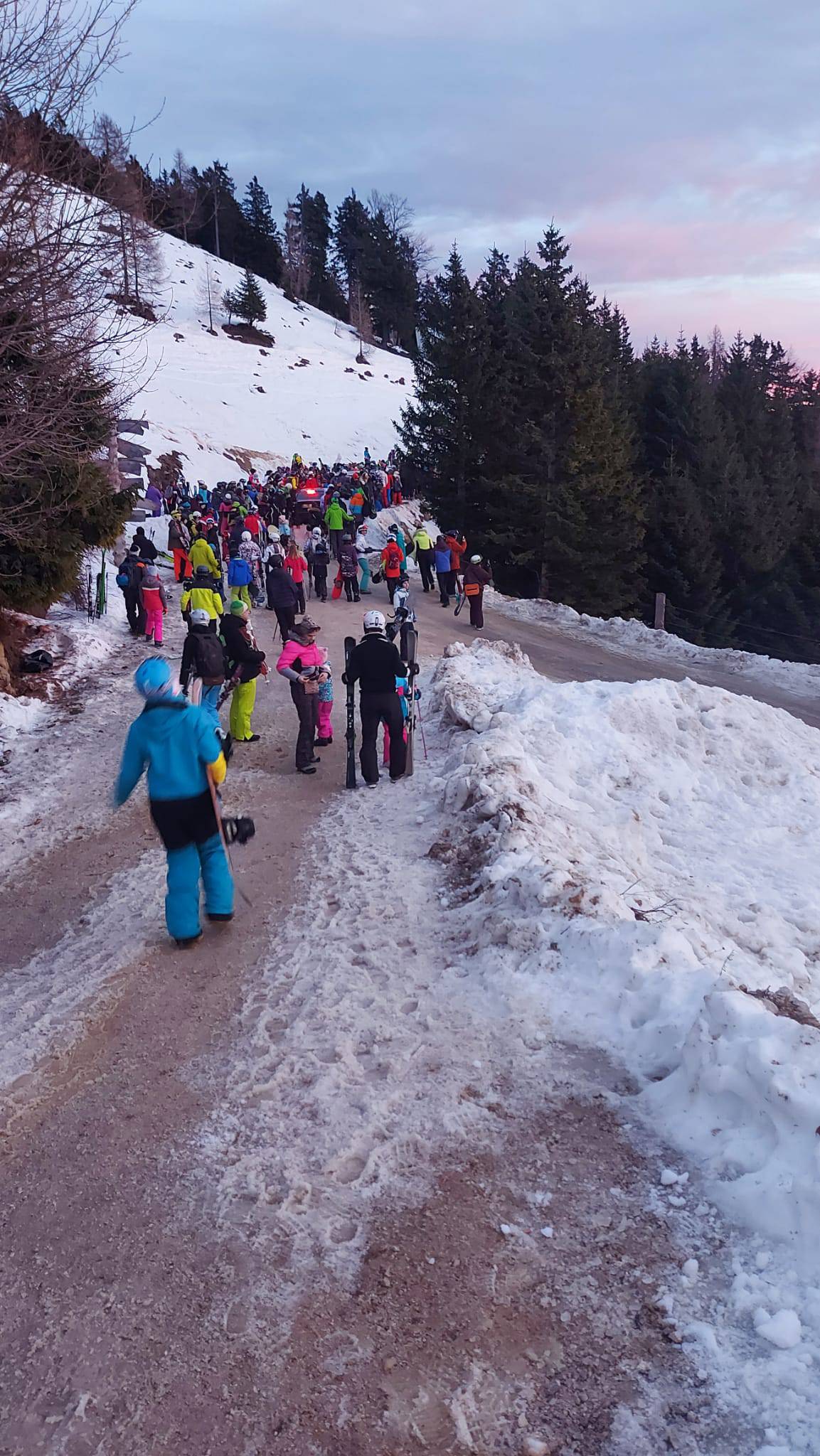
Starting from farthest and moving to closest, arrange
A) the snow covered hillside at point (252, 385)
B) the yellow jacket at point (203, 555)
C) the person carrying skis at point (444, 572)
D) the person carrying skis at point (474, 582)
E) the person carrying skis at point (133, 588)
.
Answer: the snow covered hillside at point (252, 385) < the person carrying skis at point (444, 572) < the person carrying skis at point (474, 582) < the yellow jacket at point (203, 555) < the person carrying skis at point (133, 588)

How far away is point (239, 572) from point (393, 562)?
489 cm

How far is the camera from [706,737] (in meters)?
11.6

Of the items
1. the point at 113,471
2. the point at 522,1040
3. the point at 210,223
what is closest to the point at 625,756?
the point at 522,1040

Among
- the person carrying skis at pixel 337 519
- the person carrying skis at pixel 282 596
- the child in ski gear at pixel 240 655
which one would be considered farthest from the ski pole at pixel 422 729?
the person carrying skis at pixel 337 519

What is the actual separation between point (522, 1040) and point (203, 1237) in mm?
1986

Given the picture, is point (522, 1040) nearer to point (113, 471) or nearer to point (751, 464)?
point (113, 471)

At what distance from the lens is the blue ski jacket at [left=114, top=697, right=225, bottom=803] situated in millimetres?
5898

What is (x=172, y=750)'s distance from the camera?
591 cm

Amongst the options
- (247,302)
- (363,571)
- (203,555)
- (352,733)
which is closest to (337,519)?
(363,571)

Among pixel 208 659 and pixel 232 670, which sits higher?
pixel 208 659

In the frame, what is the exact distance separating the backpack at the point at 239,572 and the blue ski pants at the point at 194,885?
37.1ft

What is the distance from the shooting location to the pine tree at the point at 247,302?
76375 millimetres

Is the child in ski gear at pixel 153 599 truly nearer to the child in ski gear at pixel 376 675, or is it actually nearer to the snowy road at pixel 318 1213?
the child in ski gear at pixel 376 675

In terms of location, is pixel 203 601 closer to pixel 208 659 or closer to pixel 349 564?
pixel 208 659
